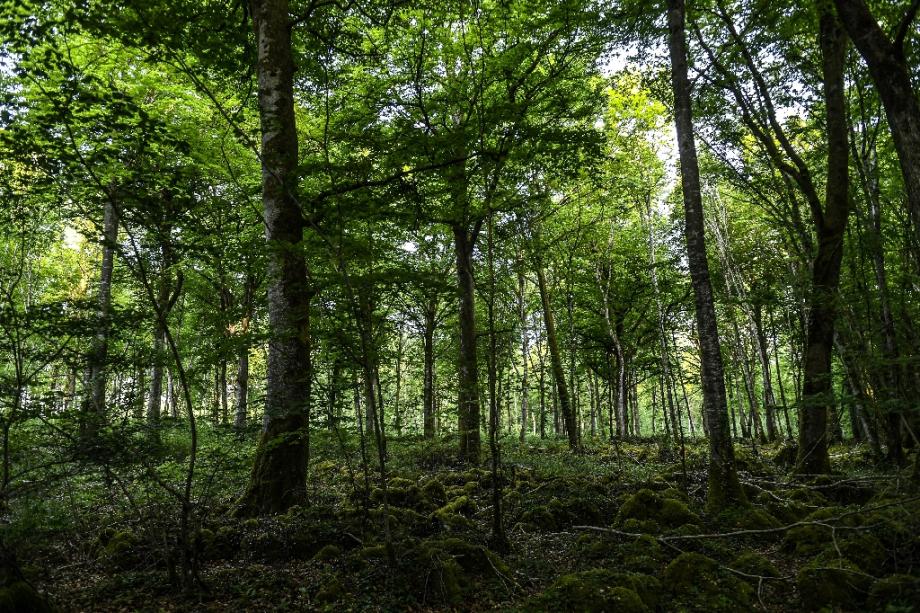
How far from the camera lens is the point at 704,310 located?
751cm

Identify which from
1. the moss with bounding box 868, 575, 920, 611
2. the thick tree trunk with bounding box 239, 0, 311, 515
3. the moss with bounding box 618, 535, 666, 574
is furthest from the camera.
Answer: the thick tree trunk with bounding box 239, 0, 311, 515

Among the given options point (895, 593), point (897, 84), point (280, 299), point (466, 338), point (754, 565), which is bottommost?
point (754, 565)

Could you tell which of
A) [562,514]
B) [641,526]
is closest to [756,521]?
[641,526]

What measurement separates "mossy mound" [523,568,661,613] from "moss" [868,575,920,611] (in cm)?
172

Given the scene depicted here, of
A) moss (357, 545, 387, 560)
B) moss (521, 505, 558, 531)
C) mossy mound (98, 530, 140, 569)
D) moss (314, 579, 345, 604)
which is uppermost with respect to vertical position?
mossy mound (98, 530, 140, 569)

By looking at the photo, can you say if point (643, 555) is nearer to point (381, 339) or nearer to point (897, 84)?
point (381, 339)

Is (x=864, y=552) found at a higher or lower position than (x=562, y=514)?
higher

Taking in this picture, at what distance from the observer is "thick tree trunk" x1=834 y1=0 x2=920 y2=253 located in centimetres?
429

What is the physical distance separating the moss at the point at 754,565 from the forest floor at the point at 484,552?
0.06ft

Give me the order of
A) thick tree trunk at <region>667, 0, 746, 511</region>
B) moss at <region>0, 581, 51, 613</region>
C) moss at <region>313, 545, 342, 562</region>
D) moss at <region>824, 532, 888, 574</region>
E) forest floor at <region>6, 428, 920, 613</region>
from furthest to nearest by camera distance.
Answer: thick tree trunk at <region>667, 0, 746, 511</region>, moss at <region>313, 545, 342, 562</region>, moss at <region>824, 532, 888, 574</region>, forest floor at <region>6, 428, 920, 613</region>, moss at <region>0, 581, 51, 613</region>

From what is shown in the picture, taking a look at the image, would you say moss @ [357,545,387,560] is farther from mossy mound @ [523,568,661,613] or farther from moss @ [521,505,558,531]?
moss @ [521,505,558,531]

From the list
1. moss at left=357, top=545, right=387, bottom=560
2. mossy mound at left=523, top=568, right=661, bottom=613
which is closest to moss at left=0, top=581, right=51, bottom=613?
moss at left=357, top=545, right=387, bottom=560

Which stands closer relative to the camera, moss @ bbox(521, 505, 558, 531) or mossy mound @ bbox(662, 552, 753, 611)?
mossy mound @ bbox(662, 552, 753, 611)

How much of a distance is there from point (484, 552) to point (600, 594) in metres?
1.52
